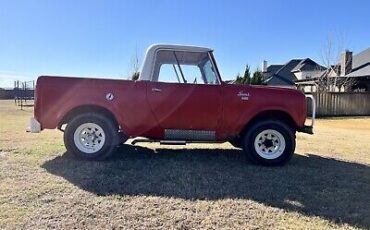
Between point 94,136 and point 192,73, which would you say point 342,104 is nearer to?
point 192,73

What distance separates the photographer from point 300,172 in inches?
248

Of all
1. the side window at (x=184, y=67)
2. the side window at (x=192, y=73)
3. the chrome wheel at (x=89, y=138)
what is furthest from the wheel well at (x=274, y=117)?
the chrome wheel at (x=89, y=138)

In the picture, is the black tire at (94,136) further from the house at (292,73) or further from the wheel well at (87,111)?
the house at (292,73)

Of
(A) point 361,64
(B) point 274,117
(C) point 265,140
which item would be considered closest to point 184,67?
(B) point 274,117

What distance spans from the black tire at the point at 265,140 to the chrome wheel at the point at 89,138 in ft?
8.08

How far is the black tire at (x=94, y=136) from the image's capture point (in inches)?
252

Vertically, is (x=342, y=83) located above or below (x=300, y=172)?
above

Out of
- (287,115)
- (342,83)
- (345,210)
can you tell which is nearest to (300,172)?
(287,115)

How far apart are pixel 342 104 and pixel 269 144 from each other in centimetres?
1921

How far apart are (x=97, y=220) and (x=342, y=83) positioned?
30.7 meters

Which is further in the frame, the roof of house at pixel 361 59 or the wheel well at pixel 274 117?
the roof of house at pixel 361 59

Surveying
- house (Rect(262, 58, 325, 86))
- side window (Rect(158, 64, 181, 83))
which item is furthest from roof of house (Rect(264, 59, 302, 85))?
side window (Rect(158, 64, 181, 83))

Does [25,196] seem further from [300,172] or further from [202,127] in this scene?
[300,172]

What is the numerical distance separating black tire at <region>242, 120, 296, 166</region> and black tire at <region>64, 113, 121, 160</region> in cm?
227
